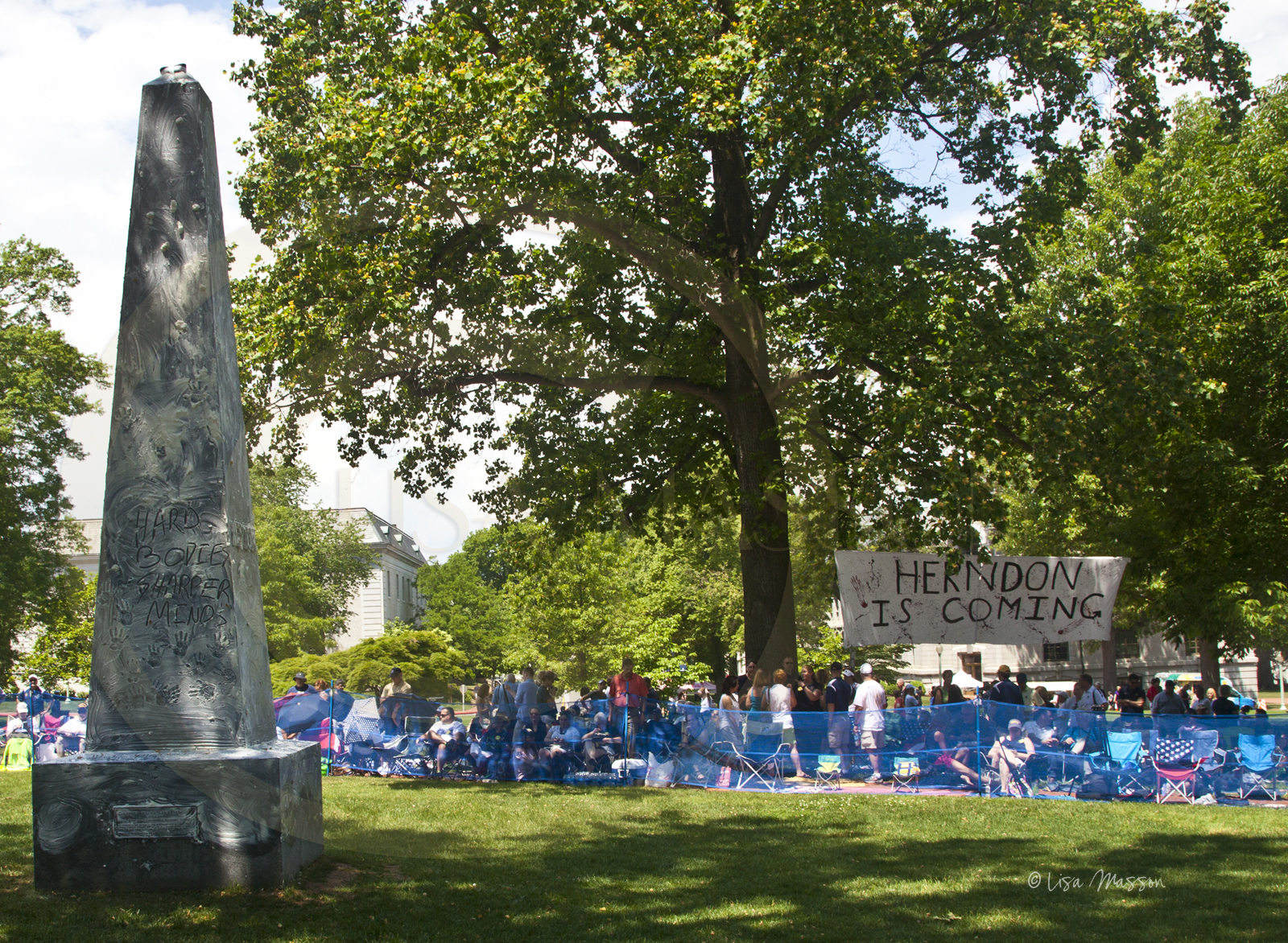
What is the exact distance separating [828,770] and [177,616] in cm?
951

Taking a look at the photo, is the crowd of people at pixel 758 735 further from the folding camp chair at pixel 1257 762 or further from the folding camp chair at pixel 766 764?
the folding camp chair at pixel 1257 762

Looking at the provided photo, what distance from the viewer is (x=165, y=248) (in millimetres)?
7500

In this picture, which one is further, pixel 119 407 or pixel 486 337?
pixel 486 337

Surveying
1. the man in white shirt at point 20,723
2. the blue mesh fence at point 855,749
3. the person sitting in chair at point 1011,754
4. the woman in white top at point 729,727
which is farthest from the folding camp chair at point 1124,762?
the man in white shirt at point 20,723

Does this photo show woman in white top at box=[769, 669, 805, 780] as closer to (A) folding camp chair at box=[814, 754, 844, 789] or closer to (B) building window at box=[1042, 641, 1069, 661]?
(A) folding camp chair at box=[814, 754, 844, 789]

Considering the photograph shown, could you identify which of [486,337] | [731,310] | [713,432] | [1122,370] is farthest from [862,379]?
[486,337]

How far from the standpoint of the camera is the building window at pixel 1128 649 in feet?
175

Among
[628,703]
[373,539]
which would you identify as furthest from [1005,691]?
[373,539]

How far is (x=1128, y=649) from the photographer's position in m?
53.6

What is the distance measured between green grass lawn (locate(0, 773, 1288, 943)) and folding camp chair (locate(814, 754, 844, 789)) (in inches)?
59.9

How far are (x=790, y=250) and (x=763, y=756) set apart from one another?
715 centimetres

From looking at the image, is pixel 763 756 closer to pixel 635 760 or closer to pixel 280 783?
pixel 635 760

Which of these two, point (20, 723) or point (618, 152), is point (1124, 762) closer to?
point (618, 152)

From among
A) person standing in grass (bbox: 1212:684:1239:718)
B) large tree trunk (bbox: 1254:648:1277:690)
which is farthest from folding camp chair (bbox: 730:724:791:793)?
large tree trunk (bbox: 1254:648:1277:690)
